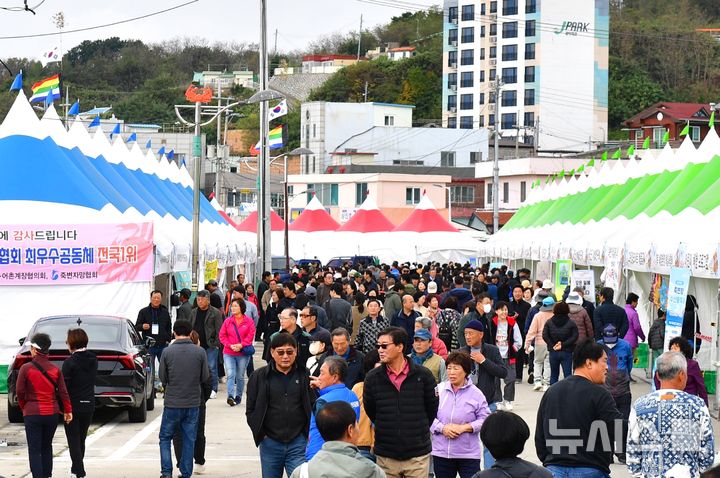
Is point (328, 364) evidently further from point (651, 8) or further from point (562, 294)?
point (651, 8)

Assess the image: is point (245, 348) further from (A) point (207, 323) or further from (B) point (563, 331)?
(B) point (563, 331)

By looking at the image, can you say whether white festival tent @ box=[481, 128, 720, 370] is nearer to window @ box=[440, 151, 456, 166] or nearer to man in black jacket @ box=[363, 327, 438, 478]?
man in black jacket @ box=[363, 327, 438, 478]

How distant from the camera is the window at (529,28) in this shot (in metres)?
105

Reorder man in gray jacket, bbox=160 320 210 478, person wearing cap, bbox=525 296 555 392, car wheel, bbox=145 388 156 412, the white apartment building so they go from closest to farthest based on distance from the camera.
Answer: man in gray jacket, bbox=160 320 210 478 → car wheel, bbox=145 388 156 412 → person wearing cap, bbox=525 296 555 392 → the white apartment building

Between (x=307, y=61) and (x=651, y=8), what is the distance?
149 ft

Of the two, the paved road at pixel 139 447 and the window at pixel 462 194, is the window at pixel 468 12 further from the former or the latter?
the paved road at pixel 139 447

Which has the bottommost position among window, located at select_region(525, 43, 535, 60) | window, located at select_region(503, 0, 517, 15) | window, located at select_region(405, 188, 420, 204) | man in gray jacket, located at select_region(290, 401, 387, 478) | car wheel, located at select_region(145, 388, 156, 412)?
car wheel, located at select_region(145, 388, 156, 412)

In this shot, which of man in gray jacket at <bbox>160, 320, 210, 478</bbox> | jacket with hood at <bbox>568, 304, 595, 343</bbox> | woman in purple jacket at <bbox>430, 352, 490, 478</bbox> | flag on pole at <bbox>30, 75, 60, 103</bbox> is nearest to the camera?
woman in purple jacket at <bbox>430, 352, 490, 478</bbox>

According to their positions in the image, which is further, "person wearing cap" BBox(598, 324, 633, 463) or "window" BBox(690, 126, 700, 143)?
"window" BBox(690, 126, 700, 143)

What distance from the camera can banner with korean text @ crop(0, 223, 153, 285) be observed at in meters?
22.0

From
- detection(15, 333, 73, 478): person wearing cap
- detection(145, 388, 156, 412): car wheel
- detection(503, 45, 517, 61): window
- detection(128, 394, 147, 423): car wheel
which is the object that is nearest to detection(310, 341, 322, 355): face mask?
detection(15, 333, 73, 478): person wearing cap

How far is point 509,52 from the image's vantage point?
108125 mm

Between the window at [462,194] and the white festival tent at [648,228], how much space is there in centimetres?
5325

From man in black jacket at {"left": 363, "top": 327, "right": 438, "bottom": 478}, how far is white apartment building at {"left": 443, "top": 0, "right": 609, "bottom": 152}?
9062cm
